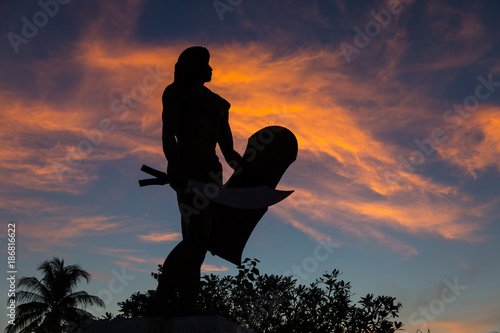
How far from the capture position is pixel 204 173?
445 centimetres

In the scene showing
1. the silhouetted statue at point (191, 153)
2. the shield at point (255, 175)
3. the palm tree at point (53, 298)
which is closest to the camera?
the silhouetted statue at point (191, 153)

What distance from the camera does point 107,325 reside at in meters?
3.76

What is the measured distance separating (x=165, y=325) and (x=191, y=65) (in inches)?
98.1

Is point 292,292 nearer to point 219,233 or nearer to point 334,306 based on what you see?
point 334,306

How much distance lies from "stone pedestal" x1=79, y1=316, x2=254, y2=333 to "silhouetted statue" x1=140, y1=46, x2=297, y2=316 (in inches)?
9.8

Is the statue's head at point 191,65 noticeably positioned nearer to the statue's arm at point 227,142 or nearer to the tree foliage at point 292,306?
the statue's arm at point 227,142

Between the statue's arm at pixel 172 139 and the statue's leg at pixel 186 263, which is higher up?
the statue's arm at pixel 172 139

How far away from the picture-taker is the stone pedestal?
3.57 m

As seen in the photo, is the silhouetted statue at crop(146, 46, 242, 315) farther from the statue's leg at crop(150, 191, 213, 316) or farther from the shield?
the shield

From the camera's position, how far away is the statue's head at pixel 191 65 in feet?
15.5

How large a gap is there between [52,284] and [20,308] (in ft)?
8.67

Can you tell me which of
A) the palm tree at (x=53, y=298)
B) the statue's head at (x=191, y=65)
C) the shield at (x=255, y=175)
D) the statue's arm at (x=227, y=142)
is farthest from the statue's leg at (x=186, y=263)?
the palm tree at (x=53, y=298)

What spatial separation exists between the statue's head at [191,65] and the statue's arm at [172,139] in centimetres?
30

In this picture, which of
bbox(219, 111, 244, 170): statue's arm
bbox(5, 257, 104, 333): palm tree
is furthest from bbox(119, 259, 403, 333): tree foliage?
bbox(5, 257, 104, 333): palm tree
